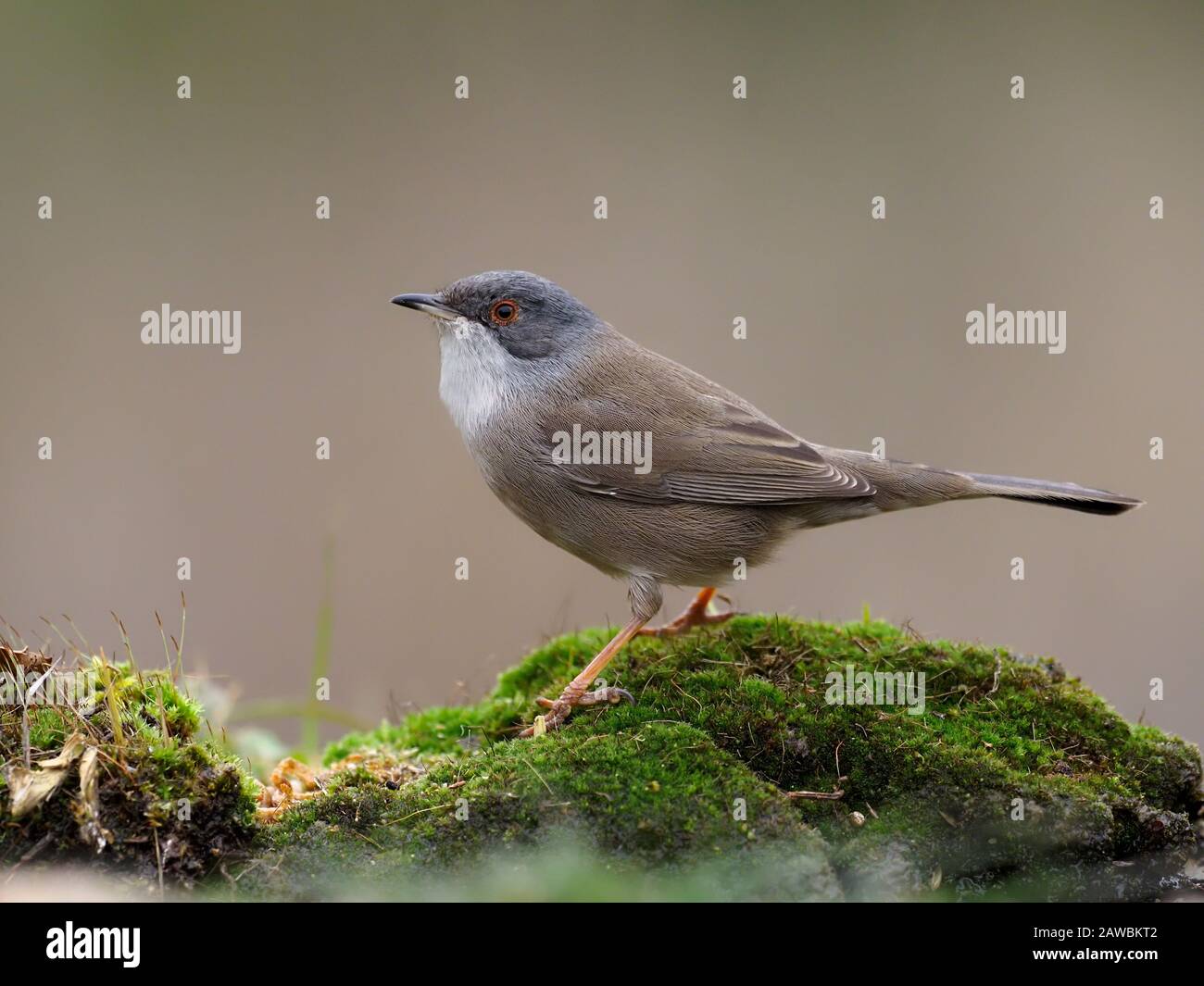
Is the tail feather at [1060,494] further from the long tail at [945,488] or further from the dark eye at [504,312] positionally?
the dark eye at [504,312]

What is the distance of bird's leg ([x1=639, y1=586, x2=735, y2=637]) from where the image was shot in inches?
259

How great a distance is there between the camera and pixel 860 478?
6.12 metres

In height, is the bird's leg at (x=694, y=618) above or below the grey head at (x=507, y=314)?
below

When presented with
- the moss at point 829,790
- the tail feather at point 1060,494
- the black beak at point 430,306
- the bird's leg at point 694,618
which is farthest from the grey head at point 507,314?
the tail feather at point 1060,494

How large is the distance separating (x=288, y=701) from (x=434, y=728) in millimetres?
1158

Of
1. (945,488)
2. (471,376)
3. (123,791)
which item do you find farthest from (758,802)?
(471,376)

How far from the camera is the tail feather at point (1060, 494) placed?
231 inches

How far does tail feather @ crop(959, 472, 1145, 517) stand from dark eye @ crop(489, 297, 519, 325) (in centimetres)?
275

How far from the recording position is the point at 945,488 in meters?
6.21

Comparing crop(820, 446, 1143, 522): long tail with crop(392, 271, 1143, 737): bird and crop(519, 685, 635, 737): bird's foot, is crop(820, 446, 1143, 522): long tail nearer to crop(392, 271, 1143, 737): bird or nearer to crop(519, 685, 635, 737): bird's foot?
crop(392, 271, 1143, 737): bird

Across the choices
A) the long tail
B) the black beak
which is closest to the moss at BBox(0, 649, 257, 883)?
the black beak

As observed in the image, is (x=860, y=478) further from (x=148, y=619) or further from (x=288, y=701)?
(x=148, y=619)

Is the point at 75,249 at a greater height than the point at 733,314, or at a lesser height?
greater
